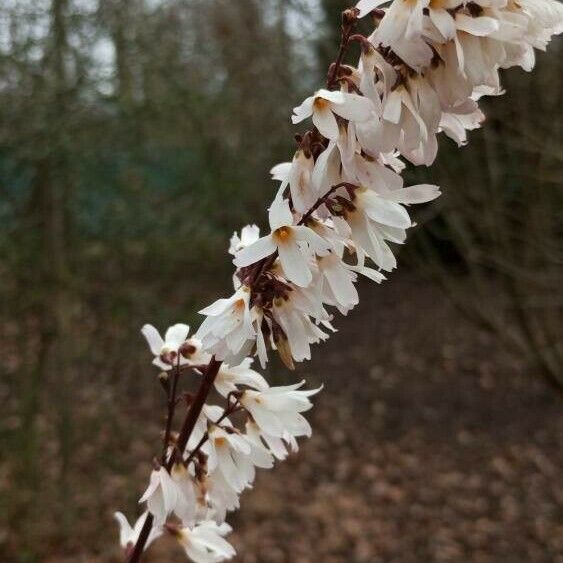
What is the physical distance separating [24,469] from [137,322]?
1.08 metres

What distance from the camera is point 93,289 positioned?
4617mm

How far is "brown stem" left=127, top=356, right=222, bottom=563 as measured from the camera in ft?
3.05

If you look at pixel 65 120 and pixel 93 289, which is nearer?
pixel 65 120

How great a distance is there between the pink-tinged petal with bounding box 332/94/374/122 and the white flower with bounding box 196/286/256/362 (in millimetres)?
241

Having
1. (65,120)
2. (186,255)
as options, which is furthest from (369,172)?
(186,255)

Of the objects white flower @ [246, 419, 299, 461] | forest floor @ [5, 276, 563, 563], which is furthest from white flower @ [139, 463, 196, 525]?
forest floor @ [5, 276, 563, 563]

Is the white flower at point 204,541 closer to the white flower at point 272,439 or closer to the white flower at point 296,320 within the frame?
the white flower at point 272,439

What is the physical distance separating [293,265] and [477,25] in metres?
0.31

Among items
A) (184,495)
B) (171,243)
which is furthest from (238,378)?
(171,243)

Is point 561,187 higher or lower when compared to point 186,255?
higher

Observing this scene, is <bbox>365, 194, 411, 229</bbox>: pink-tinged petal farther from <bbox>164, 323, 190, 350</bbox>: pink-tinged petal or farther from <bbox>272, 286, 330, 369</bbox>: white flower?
<bbox>164, 323, 190, 350</bbox>: pink-tinged petal

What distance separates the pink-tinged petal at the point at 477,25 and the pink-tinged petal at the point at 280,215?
0.83ft

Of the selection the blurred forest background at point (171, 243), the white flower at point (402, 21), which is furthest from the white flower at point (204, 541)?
the blurred forest background at point (171, 243)

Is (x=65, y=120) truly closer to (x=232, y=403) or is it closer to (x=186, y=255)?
(x=186, y=255)
